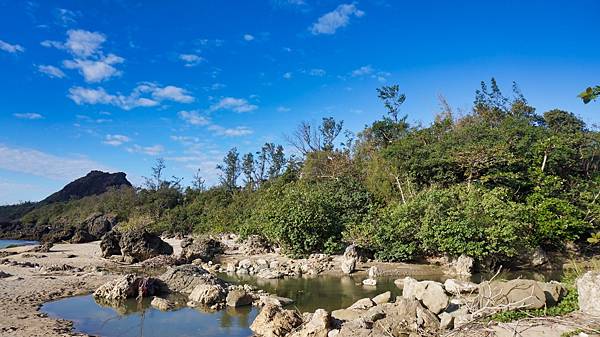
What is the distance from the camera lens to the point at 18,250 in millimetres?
23172

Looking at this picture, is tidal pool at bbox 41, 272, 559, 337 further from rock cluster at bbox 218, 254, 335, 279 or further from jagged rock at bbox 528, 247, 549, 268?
jagged rock at bbox 528, 247, 549, 268

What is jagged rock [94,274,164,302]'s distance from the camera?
12039 mm

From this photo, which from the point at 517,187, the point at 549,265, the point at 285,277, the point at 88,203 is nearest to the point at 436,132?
the point at 517,187

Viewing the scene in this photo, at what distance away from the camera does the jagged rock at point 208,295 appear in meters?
11.7

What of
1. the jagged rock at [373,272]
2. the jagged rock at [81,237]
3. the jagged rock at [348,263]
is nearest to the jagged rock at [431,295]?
the jagged rock at [373,272]

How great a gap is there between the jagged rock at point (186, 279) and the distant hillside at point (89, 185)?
55672mm

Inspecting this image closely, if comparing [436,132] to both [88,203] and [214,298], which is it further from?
[88,203]

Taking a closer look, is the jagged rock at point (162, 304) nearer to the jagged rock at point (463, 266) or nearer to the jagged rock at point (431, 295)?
the jagged rock at point (431, 295)

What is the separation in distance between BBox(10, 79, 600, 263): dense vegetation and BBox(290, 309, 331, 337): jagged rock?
10.1 metres

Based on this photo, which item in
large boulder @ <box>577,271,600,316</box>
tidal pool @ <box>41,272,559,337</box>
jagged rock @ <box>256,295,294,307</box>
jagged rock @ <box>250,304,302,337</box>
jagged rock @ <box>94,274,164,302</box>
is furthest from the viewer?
jagged rock @ <box>94,274,164,302</box>

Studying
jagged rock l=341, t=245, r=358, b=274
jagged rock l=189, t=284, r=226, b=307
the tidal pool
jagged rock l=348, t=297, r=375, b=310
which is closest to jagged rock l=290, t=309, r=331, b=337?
the tidal pool

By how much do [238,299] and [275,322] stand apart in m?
2.94

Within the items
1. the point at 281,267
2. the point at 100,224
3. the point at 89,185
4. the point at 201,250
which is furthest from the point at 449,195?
the point at 89,185

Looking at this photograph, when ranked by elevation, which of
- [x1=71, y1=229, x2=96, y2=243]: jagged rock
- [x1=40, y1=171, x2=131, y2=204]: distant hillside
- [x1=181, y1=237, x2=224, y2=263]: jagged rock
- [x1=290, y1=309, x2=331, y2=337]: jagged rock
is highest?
[x1=40, y1=171, x2=131, y2=204]: distant hillside
